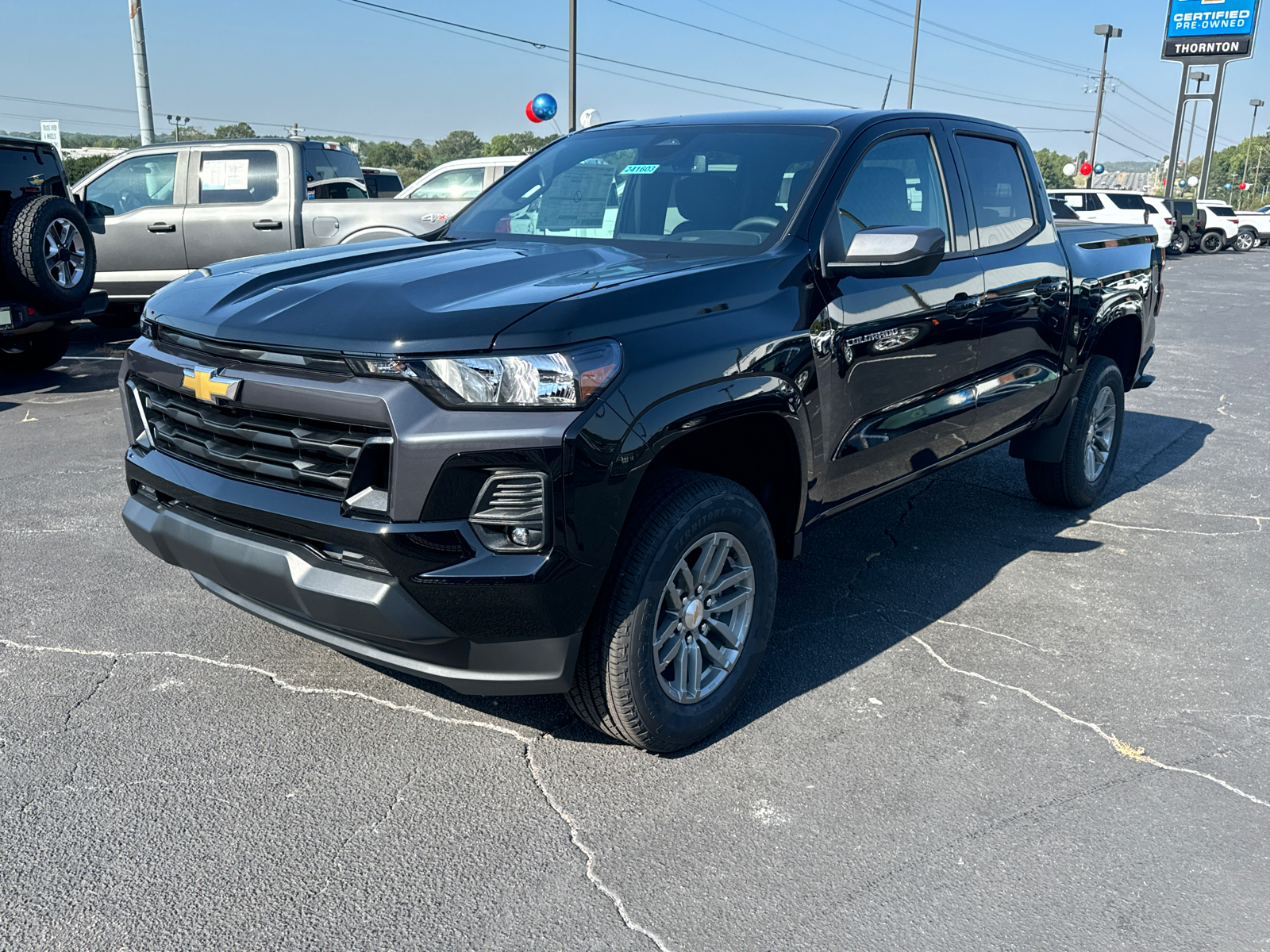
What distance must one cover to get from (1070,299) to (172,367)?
3.93m

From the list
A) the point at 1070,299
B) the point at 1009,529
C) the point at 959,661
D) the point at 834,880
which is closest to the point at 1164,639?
the point at 959,661

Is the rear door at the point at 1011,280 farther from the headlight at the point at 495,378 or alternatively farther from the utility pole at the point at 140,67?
the utility pole at the point at 140,67

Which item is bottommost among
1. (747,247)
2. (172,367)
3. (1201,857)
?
(1201,857)

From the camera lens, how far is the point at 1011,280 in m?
4.42

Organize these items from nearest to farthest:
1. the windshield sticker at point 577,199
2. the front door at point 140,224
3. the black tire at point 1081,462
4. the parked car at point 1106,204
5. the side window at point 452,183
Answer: the windshield sticker at point 577,199 → the black tire at point 1081,462 → the front door at point 140,224 → the side window at point 452,183 → the parked car at point 1106,204

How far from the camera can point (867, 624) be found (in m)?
4.09

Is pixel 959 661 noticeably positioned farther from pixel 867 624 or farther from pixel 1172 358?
pixel 1172 358

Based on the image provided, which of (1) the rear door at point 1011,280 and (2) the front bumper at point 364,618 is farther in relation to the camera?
(1) the rear door at point 1011,280

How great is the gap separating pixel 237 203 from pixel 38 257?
109 inches

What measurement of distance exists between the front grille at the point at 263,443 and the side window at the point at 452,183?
30.6ft

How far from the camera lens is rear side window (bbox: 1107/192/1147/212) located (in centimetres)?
2652

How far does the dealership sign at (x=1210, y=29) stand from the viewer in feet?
145

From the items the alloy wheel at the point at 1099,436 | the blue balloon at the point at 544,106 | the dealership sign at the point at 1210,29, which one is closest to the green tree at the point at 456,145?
the dealership sign at the point at 1210,29

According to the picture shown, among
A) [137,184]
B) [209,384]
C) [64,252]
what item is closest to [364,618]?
[209,384]
